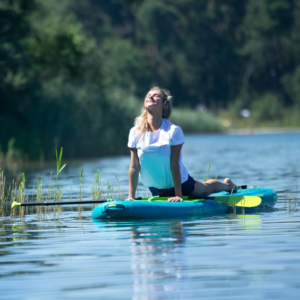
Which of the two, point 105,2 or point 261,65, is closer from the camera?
point 261,65

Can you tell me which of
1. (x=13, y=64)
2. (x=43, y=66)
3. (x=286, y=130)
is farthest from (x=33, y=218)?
(x=286, y=130)

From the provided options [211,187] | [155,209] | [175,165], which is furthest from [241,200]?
[155,209]

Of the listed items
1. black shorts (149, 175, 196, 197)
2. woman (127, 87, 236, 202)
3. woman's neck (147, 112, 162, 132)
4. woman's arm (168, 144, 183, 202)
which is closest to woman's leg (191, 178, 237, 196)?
black shorts (149, 175, 196, 197)

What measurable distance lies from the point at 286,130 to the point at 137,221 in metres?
59.0

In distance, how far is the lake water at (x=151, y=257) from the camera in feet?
18.7

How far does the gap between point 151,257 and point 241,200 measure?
3735 mm

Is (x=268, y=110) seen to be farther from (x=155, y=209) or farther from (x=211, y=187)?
(x=155, y=209)

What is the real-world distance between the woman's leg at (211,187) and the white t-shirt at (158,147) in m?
0.60

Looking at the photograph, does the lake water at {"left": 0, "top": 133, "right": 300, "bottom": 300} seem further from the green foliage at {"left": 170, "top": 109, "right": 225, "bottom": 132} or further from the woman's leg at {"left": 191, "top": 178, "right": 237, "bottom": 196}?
the green foliage at {"left": 170, "top": 109, "right": 225, "bottom": 132}

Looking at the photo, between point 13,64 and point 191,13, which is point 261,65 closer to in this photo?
point 191,13

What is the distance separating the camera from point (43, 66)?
36094 millimetres

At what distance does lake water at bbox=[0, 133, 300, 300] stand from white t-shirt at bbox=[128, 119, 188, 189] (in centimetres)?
63

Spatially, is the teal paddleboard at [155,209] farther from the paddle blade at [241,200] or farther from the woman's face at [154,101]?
the woman's face at [154,101]

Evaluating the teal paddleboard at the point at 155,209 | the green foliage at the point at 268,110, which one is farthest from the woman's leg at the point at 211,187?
the green foliage at the point at 268,110
